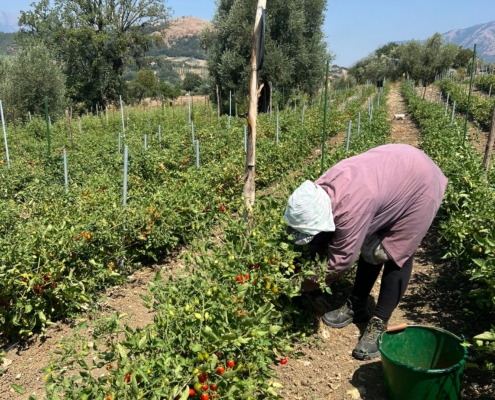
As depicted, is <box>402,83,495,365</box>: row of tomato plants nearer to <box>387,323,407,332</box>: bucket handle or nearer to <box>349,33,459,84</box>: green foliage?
<box>387,323,407,332</box>: bucket handle

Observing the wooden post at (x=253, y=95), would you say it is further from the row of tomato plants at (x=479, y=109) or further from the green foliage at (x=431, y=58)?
the green foliage at (x=431, y=58)

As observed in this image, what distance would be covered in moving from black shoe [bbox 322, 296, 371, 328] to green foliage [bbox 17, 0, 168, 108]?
28.0 m

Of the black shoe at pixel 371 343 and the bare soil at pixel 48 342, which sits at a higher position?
the black shoe at pixel 371 343

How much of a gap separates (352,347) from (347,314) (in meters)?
0.28

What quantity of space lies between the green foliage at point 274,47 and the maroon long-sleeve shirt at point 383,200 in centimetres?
1707

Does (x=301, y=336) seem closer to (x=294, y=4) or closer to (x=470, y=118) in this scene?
(x=470, y=118)

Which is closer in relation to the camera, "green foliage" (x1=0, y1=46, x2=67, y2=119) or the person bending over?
the person bending over

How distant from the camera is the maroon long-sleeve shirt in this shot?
2.59 metres

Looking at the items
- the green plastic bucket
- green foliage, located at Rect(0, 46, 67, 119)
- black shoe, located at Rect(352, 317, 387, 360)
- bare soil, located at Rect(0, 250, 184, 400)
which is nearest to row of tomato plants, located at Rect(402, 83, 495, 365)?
the green plastic bucket

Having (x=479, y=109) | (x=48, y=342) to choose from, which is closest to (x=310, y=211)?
(x=48, y=342)

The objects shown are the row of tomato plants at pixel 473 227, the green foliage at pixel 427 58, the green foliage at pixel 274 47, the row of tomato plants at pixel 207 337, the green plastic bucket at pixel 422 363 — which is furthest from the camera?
the green foliage at pixel 427 58

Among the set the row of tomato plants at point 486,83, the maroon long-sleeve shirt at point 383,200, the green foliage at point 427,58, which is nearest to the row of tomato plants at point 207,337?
the maroon long-sleeve shirt at point 383,200

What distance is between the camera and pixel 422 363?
277 cm

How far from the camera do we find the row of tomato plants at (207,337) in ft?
5.88
